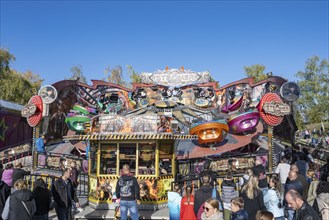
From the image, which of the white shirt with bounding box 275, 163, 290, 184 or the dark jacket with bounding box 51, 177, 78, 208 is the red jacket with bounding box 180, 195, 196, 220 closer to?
the dark jacket with bounding box 51, 177, 78, 208

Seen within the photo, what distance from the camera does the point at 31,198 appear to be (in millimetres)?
6312

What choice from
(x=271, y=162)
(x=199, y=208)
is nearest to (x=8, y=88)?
(x=271, y=162)

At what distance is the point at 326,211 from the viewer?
4914mm

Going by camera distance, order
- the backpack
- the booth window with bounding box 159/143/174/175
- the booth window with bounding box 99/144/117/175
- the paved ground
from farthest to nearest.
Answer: the booth window with bounding box 159/143/174/175, the booth window with bounding box 99/144/117/175, the paved ground, the backpack

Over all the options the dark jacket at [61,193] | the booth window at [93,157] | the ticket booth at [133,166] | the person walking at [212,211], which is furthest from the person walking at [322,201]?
the booth window at [93,157]

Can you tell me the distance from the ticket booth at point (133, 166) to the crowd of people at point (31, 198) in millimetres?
2561

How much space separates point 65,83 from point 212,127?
1149 centimetres

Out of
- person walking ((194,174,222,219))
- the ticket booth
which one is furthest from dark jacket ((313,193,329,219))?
the ticket booth

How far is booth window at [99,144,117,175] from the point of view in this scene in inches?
454

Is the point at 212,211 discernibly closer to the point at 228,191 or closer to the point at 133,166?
the point at 228,191

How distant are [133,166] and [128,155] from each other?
387mm

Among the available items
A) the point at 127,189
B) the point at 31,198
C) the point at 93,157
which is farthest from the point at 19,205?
the point at 93,157

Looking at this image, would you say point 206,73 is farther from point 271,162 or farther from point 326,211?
point 326,211

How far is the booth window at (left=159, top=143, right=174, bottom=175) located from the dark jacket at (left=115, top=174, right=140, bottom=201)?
338 cm
